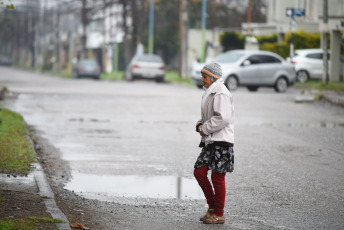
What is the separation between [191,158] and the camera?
12.1 meters

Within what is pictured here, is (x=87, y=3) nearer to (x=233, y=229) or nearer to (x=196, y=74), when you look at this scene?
(x=196, y=74)

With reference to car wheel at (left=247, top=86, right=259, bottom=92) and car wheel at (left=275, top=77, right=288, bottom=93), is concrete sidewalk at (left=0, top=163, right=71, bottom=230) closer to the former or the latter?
car wheel at (left=275, top=77, right=288, bottom=93)

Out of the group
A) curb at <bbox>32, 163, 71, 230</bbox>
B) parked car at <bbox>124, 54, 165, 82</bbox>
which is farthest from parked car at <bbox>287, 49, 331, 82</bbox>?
curb at <bbox>32, 163, 71, 230</bbox>

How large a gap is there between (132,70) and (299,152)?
1293 inches

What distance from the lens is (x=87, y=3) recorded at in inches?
2717

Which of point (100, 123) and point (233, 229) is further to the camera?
point (100, 123)

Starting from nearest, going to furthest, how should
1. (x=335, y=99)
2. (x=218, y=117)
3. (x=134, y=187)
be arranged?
(x=218, y=117)
(x=134, y=187)
(x=335, y=99)

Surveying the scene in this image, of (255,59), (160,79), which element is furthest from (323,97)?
(160,79)

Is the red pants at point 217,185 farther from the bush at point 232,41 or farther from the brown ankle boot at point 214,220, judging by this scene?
the bush at point 232,41

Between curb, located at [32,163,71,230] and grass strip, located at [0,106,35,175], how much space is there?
164 millimetres

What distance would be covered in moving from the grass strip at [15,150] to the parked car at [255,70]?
17.2 metres

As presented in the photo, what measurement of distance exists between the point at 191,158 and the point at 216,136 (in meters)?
4.79

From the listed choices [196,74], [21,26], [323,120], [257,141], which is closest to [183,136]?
[257,141]

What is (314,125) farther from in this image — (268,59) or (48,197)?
(268,59)
